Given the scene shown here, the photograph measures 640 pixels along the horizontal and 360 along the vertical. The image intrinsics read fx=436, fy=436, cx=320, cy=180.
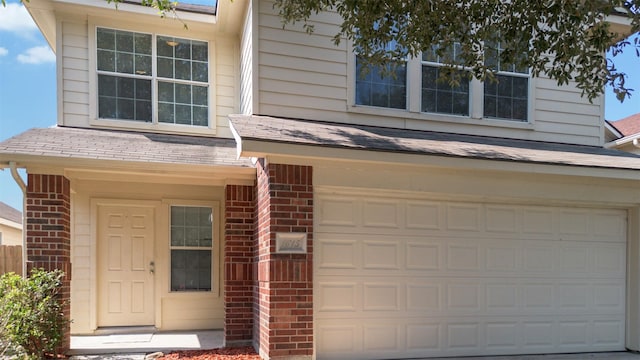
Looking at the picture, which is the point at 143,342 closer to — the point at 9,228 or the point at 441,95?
the point at 441,95

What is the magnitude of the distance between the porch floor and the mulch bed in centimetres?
30

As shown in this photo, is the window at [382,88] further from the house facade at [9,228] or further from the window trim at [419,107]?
the house facade at [9,228]

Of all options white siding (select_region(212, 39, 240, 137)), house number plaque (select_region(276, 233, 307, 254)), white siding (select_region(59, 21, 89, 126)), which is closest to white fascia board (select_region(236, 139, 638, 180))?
house number plaque (select_region(276, 233, 307, 254))

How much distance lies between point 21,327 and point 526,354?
257 inches

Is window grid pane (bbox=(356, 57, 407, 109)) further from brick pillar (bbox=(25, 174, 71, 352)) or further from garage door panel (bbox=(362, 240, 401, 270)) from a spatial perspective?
brick pillar (bbox=(25, 174, 71, 352))

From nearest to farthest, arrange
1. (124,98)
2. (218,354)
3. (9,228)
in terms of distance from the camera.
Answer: (218,354) < (124,98) < (9,228)

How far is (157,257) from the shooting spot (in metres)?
7.53

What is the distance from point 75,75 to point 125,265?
10.7 feet

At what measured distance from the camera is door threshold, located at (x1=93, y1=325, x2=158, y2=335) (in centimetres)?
711

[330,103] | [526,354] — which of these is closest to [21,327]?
[330,103]

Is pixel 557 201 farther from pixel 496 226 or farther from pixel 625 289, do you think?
pixel 625 289

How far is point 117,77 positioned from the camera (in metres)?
7.37

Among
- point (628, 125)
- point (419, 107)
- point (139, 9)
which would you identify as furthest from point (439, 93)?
point (628, 125)

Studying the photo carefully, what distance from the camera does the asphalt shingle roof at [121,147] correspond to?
5.65m
